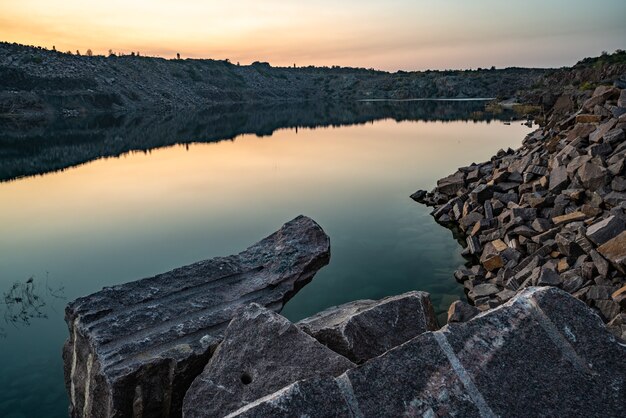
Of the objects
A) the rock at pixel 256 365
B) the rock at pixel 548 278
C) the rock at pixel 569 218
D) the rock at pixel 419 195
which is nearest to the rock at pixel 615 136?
the rock at pixel 569 218

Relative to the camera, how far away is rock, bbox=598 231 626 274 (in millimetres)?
6953

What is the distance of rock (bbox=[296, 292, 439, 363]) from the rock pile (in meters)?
2.30

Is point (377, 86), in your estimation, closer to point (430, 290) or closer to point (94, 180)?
point (94, 180)

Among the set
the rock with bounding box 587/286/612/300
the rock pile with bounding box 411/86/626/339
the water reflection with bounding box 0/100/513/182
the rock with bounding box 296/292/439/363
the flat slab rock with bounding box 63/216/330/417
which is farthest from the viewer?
the water reflection with bounding box 0/100/513/182

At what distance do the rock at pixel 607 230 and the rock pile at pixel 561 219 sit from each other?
1 cm

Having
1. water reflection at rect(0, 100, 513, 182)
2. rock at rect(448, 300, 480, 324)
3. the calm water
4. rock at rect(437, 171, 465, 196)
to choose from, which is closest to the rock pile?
rock at rect(437, 171, 465, 196)

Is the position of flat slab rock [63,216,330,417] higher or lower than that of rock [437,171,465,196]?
higher

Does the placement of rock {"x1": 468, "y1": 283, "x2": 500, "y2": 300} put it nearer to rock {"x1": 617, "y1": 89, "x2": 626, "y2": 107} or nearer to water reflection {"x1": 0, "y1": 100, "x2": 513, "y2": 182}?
rock {"x1": 617, "y1": 89, "x2": 626, "y2": 107}

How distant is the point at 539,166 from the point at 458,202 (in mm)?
2527

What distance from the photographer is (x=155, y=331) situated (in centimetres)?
518

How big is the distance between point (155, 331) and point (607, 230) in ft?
24.0

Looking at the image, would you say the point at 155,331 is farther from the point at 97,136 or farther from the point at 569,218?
the point at 97,136

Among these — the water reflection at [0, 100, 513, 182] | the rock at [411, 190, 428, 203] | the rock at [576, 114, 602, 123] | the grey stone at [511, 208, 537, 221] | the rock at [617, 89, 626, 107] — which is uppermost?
the rock at [617, 89, 626, 107]

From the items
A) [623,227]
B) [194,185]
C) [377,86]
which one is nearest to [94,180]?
[194,185]
